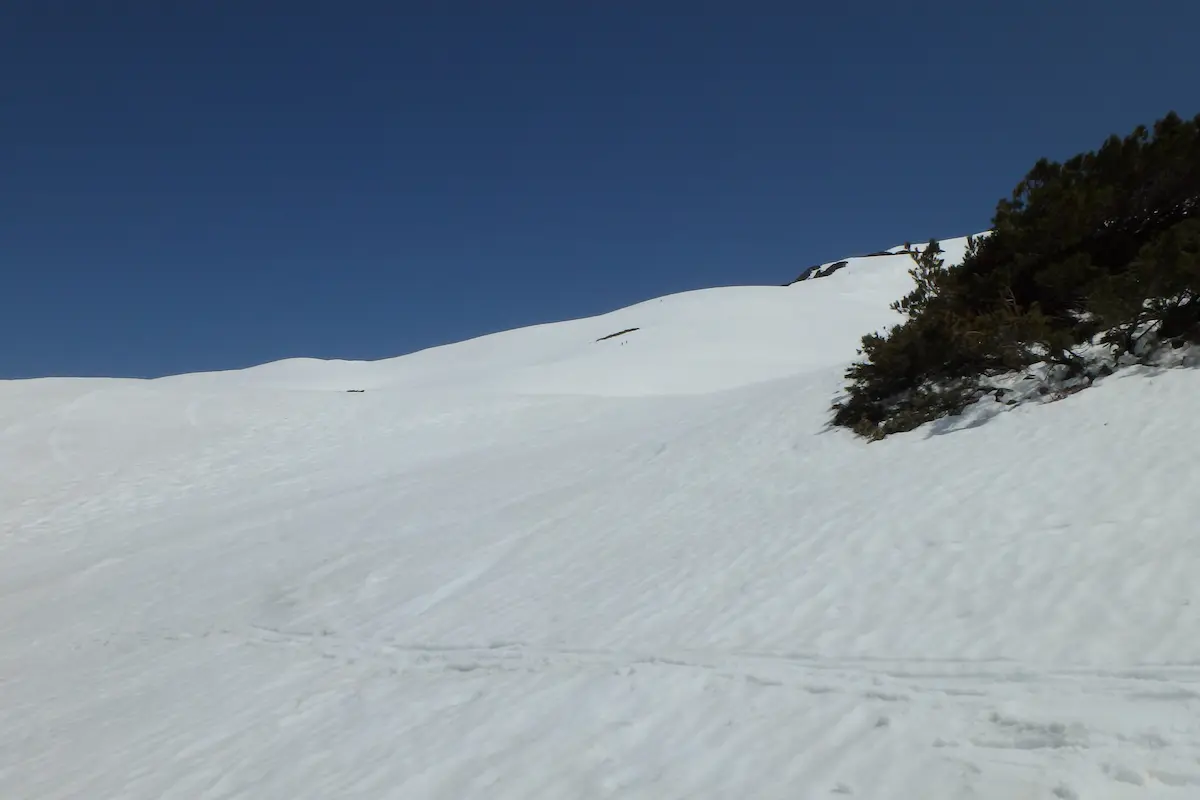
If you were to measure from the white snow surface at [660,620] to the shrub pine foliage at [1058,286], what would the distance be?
806 mm

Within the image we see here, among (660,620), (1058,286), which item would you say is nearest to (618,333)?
(1058,286)

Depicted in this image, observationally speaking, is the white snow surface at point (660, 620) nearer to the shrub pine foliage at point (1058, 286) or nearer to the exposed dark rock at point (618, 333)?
the shrub pine foliage at point (1058, 286)

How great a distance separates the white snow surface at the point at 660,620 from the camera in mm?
3934

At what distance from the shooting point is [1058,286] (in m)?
9.65

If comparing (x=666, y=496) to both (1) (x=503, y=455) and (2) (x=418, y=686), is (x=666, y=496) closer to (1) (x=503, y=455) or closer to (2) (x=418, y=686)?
(2) (x=418, y=686)

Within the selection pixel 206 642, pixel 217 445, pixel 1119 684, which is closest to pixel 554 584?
pixel 206 642

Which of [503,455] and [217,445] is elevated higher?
[217,445]

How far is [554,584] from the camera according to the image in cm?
823

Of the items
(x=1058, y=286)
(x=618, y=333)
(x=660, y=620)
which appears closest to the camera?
(x=660, y=620)

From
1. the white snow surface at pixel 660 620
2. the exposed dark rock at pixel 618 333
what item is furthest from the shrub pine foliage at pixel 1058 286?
the exposed dark rock at pixel 618 333

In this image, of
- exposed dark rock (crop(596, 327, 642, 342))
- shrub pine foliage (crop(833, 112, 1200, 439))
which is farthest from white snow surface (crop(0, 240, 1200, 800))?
exposed dark rock (crop(596, 327, 642, 342))

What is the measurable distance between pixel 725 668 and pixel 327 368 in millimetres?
45695

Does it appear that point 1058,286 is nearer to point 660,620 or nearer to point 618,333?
point 660,620

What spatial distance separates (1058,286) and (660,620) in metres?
7.43
